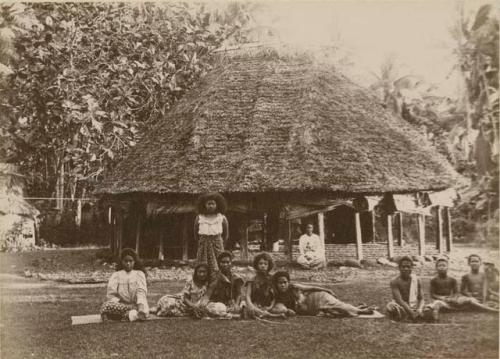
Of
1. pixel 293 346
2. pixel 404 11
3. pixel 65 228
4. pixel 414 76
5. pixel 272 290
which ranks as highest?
pixel 404 11

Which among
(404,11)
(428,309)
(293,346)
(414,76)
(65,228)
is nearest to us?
(293,346)

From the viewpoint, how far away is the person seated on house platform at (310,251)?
8.41m

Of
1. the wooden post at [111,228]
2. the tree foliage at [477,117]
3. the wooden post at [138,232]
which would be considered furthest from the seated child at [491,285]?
the wooden post at [111,228]

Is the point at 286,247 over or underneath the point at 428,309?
over

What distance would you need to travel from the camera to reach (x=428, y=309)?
6527 millimetres

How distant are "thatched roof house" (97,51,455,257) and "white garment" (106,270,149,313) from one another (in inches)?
94.8

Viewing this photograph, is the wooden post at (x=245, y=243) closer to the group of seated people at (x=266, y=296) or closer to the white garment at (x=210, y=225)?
the white garment at (x=210, y=225)

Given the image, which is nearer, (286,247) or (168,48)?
(286,247)

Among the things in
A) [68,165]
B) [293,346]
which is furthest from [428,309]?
[68,165]

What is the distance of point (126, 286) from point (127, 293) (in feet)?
0.26

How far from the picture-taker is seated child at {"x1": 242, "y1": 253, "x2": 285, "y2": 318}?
678 centimetres

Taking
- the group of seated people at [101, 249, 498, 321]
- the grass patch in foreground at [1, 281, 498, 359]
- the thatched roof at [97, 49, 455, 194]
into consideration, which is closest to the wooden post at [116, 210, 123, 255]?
the thatched roof at [97, 49, 455, 194]

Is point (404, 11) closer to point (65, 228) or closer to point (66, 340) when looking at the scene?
point (66, 340)

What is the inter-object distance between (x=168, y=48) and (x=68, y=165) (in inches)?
103
